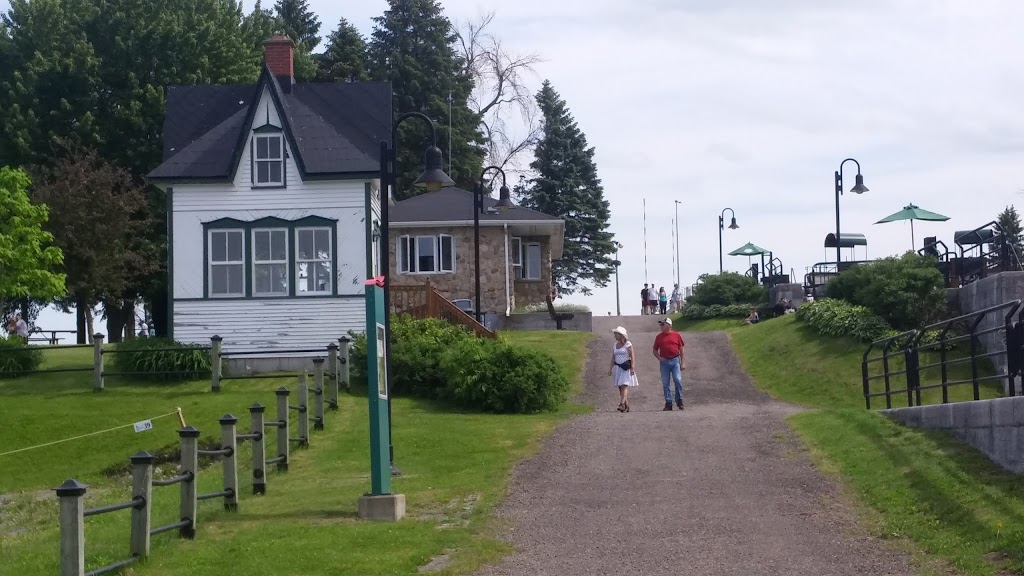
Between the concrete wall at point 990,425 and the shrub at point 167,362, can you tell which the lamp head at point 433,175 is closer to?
the concrete wall at point 990,425

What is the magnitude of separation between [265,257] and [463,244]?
1484 cm

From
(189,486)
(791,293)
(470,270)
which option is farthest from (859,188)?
(189,486)

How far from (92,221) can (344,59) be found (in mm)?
28449

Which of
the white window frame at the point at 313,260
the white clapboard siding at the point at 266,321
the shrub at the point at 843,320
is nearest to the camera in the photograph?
the white clapboard siding at the point at 266,321

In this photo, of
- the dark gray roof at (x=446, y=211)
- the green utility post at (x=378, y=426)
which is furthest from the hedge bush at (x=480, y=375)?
the dark gray roof at (x=446, y=211)

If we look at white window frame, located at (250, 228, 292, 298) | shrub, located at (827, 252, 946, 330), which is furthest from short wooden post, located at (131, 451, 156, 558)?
shrub, located at (827, 252, 946, 330)

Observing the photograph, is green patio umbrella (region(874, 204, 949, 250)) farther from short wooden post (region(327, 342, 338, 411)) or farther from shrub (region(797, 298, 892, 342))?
short wooden post (region(327, 342, 338, 411))

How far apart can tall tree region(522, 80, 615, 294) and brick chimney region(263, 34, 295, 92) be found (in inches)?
1549

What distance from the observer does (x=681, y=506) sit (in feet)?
42.3

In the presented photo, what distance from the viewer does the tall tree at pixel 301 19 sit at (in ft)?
222

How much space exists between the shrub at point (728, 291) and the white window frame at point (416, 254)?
9629 mm

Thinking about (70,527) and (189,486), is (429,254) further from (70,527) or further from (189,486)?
(70,527)

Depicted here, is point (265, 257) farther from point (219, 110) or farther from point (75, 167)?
point (75, 167)

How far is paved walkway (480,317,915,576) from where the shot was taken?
1046 centimetres
